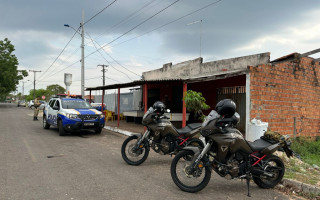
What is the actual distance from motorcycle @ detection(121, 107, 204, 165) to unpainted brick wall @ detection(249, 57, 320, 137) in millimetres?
3544

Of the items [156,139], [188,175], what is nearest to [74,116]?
[156,139]

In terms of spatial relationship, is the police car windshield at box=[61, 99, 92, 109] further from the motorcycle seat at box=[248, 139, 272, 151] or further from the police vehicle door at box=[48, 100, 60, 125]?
the motorcycle seat at box=[248, 139, 272, 151]

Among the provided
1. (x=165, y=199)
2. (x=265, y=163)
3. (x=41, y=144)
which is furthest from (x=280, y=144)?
(x=41, y=144)

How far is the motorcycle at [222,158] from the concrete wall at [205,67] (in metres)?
6.76

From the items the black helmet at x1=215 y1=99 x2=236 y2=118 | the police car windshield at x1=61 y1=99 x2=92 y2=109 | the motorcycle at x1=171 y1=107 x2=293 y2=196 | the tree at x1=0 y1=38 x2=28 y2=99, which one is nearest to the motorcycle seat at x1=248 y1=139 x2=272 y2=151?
the motorcycle at x1=171 y1=107 x2=293 y2=196

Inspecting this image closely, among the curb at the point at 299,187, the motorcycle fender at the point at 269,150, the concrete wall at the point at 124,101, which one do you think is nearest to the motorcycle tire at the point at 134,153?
the motorcycle fender at the point at 269,150

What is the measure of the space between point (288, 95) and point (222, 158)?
697cm

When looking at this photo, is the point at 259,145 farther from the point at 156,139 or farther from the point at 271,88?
the point at 271,88

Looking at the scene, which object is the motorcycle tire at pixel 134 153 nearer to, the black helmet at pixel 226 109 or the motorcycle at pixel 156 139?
the motorcycle at pixel 156 139

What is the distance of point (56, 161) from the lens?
6.34 metres

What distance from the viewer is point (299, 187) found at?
472 cm

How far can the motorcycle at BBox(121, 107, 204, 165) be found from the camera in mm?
5926

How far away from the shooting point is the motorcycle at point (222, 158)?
4227 millimetres

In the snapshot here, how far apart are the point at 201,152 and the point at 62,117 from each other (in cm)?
794
